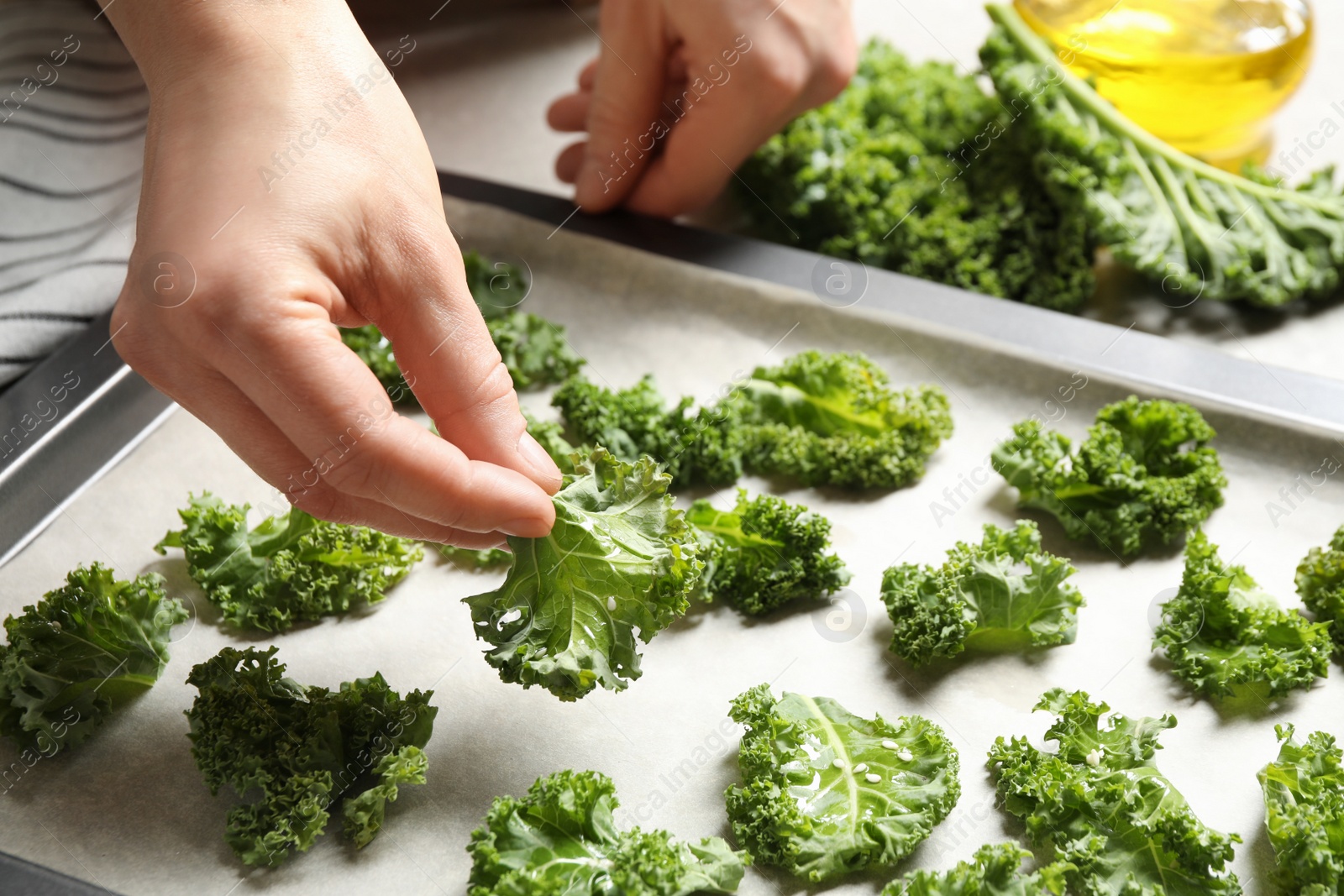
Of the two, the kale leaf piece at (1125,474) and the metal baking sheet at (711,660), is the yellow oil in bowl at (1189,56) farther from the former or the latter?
the kale leaf piece at (1125,474)

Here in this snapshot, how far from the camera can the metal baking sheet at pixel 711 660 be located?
76.4 inches

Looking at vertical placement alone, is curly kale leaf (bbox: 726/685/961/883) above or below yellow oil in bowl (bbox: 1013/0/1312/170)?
above

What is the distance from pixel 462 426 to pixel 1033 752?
115cm

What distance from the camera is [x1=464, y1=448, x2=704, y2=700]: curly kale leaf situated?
191 centimetres

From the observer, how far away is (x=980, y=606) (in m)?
2.21

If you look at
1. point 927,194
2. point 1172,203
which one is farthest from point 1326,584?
point 927,194

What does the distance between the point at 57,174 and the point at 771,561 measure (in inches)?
87.0

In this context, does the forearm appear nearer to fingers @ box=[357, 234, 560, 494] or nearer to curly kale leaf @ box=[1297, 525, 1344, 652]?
fingers @ box=[357, 234, 560, 494]

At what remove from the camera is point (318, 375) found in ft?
5.22

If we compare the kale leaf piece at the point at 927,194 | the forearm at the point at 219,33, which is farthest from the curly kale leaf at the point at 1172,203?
the forearm at the point at 219,33

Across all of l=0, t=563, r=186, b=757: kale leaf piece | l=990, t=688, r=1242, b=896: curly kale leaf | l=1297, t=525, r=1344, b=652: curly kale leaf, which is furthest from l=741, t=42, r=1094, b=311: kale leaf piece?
l=0, t=563, r=186, b=757: kale leaf piece

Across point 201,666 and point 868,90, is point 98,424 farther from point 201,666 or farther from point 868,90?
point 868,90

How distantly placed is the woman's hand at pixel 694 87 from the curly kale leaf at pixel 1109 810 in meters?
1.82

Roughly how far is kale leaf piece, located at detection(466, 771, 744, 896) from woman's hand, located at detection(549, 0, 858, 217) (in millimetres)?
1921
